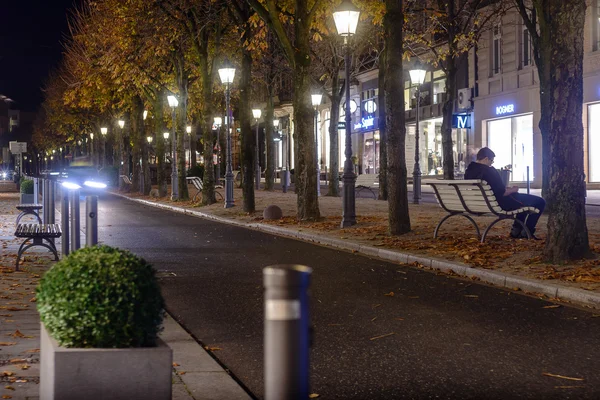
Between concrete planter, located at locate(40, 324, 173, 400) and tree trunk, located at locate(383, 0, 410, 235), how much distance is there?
42.4 ft

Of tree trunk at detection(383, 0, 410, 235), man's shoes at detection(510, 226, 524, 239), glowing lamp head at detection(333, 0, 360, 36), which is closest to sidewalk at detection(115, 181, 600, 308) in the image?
man's shoes at detection(510, 226, 524, 239)

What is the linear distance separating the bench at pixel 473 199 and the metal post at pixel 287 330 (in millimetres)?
11026

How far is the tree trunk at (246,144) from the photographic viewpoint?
27.2 meters

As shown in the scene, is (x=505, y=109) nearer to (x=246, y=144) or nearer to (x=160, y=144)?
(x=160, y=144)

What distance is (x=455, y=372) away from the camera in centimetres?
648

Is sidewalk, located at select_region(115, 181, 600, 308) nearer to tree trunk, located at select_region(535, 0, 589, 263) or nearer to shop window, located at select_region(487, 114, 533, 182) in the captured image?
tree trunk, located at select_region(535, 0, 589, 263)

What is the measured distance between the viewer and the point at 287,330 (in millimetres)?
3539

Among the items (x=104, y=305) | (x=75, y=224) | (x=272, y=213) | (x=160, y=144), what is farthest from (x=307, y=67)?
(x=160, y=144)

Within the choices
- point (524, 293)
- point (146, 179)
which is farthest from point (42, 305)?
point (146, 179)

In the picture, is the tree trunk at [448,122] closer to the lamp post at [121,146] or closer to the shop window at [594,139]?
the shop window at [594,139]

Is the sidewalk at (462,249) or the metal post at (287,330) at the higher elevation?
the metal post at (287,330)

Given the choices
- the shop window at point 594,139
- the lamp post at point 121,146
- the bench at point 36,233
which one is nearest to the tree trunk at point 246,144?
the bench at point 36,233

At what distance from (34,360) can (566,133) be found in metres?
7.53

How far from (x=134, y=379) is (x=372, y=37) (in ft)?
114
